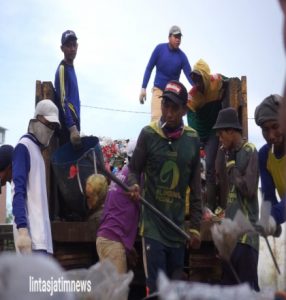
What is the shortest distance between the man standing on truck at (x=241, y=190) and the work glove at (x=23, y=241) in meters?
1.44

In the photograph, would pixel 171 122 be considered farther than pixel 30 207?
Yes

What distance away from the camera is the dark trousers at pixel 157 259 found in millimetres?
3955

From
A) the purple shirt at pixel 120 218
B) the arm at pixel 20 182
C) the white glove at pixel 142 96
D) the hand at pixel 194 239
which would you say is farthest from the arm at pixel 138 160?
the white glove at pixel 142 96

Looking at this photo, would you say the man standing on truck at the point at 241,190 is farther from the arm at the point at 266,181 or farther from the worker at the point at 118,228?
the worker at the point at 118,228

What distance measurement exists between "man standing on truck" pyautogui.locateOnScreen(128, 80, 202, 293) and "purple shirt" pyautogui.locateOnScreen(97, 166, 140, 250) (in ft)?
Answer: 0.80

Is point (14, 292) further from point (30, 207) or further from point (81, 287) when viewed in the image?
point (30, 207)

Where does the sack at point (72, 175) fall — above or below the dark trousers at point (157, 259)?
above

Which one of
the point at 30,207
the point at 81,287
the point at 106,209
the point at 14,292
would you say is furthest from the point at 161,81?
the point at 14,292

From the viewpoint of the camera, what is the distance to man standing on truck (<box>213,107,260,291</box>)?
402cm

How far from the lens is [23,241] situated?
12.0ft

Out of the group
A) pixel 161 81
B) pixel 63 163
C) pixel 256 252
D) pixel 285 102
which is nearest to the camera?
pixel 285 102

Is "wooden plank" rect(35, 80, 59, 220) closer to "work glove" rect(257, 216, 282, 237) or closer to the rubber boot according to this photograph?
the rubber boot

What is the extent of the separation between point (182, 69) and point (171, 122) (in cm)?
381

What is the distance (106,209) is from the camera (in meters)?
4.43
